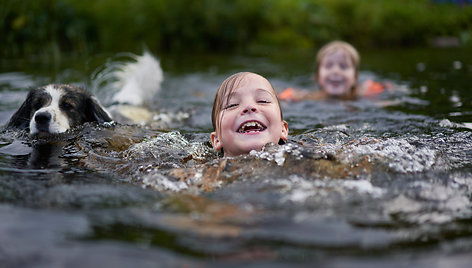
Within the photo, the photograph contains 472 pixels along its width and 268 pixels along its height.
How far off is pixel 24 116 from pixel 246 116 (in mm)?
1876

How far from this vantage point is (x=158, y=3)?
11.2 m

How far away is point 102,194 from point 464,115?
3.23 metres

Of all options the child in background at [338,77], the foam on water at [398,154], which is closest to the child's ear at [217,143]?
the foam on water at [398,154]

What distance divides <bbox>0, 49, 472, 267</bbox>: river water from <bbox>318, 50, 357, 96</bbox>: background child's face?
1.66m

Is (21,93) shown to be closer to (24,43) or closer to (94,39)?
(24,43)

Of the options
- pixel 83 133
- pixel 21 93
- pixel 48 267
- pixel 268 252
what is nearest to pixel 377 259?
pixel 268 252

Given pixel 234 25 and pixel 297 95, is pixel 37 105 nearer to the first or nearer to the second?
pixel 297 95

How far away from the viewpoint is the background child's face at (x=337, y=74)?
18.5ft

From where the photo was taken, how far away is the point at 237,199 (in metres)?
2.00

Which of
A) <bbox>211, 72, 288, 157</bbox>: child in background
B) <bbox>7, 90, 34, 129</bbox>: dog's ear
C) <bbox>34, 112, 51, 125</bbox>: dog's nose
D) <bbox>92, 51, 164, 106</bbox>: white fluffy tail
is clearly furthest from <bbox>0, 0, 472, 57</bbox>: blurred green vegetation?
<bbox>211, 72, 288, 157</bbox>: child in background

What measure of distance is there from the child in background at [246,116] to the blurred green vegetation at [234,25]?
6834 mm

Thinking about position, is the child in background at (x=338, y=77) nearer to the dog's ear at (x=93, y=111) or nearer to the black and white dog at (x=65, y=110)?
the black and white dog at (x=65, y=110)

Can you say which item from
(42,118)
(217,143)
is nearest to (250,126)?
(217,143)

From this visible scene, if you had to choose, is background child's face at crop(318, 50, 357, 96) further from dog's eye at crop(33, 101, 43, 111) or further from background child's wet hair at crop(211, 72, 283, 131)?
dog's eye at crop(33, 101, 43, 111)
